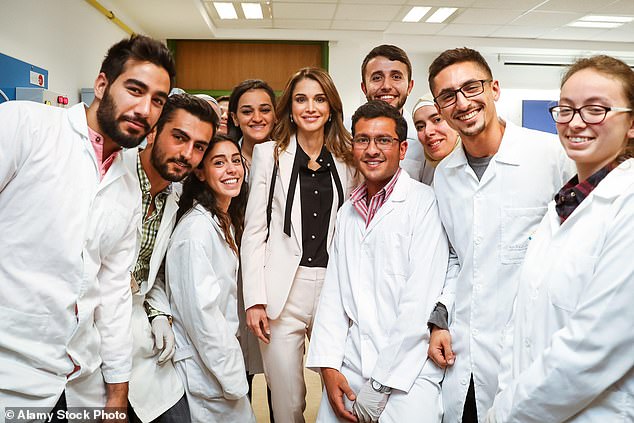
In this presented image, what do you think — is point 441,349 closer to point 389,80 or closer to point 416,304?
point 416,304

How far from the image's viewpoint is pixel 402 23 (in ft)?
22.3

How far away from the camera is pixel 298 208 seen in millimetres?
2242

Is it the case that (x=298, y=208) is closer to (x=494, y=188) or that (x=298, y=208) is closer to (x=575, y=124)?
(x=494, y=188)

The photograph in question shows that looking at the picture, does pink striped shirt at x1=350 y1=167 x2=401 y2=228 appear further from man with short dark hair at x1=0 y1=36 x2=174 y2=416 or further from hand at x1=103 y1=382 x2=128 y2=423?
hand at x1=103 y1=382 x2=128 y2=423

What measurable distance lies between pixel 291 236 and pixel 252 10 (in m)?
4.90

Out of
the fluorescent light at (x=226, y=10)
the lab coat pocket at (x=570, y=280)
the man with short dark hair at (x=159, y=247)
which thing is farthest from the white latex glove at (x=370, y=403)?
the fluorescent light at (x=226, y=10)

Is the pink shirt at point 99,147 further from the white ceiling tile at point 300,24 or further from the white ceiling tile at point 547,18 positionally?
the white ceiling tile at point 547,18

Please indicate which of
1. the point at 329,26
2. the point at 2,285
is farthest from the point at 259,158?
the point at 329,26

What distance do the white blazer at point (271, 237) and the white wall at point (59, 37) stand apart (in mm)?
2742

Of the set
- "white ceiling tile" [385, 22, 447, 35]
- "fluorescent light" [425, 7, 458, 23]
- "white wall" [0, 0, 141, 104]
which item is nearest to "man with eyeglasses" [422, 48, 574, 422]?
"white wall" [0, 0, 141, 104]

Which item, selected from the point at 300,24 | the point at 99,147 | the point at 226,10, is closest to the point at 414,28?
the point at 300,24

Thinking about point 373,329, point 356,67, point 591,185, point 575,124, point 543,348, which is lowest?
point 373,329

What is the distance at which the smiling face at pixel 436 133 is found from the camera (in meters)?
2.33

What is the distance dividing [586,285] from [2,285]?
4.94 feet
